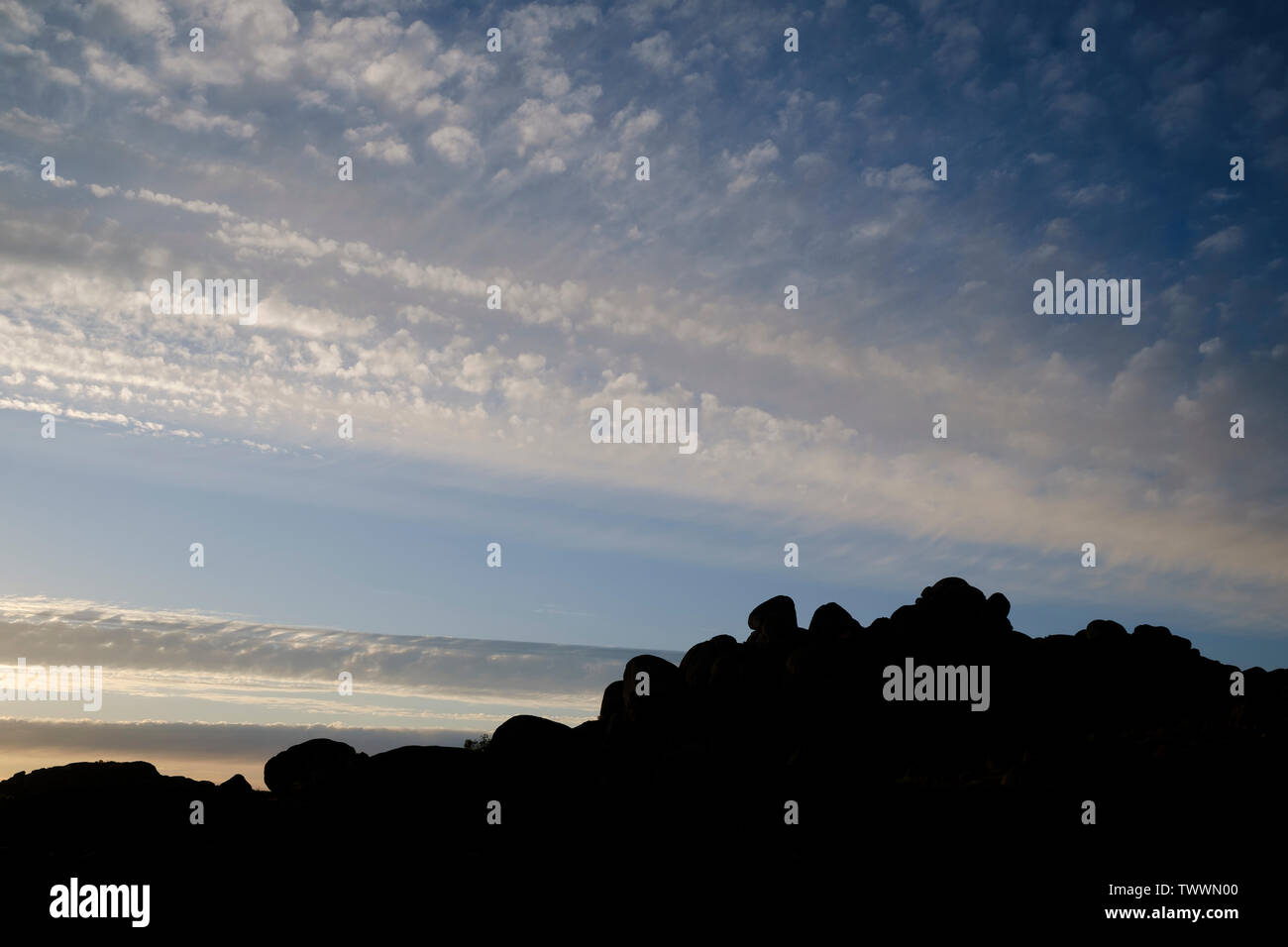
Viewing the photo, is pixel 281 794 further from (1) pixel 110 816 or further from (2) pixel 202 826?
(1) pixel 110 816

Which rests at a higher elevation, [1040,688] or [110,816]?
[1040,688]

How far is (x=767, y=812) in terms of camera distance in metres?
55.8

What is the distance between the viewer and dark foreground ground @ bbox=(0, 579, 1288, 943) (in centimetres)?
4797

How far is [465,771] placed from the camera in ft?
198

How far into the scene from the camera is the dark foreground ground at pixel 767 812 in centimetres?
4797

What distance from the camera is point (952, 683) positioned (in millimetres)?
68812
